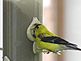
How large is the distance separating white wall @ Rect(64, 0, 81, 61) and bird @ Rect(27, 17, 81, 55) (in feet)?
1.32

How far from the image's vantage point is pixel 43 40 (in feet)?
1.65

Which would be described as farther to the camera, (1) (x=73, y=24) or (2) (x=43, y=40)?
(1) (x=73, y=24)

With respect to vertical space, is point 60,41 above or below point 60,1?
below

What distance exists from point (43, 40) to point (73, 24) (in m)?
0.45

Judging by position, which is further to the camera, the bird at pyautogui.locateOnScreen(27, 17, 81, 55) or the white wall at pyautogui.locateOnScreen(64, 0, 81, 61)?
the white wall at pyautogui.locateOnScreen(64, 0, 81, 61)

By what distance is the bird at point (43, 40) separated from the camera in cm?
48

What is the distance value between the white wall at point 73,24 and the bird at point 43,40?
0.40 m

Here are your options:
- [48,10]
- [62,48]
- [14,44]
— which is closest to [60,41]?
[62,48]

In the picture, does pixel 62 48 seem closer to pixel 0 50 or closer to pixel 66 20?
pixel 0 50

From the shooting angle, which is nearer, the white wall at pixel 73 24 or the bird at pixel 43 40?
the bird at pixel 43 40

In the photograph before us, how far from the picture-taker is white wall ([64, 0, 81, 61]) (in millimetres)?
908

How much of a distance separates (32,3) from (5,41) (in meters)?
0.12

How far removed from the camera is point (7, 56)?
0.52 meters

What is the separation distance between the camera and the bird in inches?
18.7
